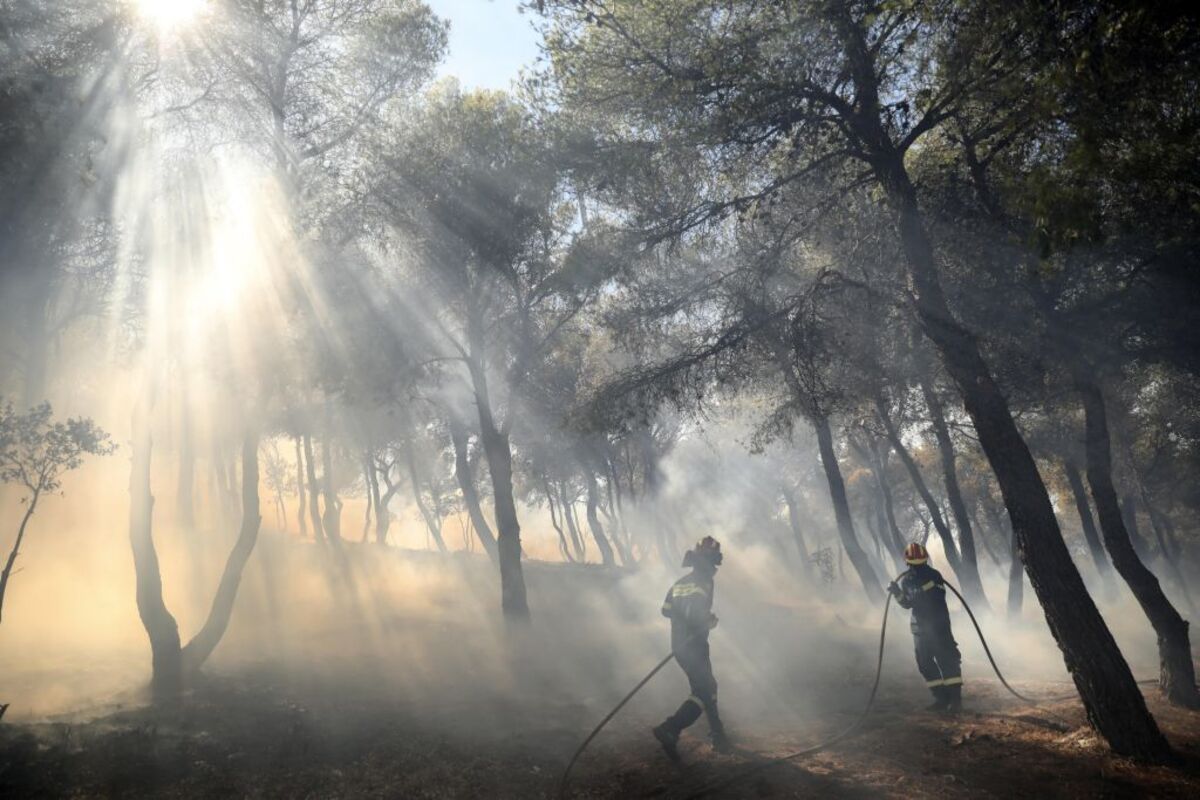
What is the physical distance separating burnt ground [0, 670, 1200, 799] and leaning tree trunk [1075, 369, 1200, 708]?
0.49 meters

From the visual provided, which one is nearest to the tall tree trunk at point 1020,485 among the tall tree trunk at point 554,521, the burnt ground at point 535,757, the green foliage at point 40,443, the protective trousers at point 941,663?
the burnt ground at point 535,757

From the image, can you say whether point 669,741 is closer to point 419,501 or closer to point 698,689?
point 698,689

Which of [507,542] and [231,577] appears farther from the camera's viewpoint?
[507,542]

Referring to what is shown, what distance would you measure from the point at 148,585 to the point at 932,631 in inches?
483

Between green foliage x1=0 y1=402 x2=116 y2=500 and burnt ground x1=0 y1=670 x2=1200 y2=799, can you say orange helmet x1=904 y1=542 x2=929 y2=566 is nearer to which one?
burnt ground x1=0 y1=670 x2=1200 y2=799

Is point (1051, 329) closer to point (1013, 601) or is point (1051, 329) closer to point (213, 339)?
point (1013, 601)

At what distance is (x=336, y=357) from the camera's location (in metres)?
14.5

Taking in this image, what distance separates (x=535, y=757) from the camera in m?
8.85

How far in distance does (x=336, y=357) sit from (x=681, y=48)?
30.9 ft

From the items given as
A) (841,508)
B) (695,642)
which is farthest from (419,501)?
(695,642)

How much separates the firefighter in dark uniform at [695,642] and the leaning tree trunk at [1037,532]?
10.8ft

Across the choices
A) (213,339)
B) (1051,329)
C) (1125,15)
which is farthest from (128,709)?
(1051,329)

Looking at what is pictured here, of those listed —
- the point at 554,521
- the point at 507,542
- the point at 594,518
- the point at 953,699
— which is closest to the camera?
the point at 953,699

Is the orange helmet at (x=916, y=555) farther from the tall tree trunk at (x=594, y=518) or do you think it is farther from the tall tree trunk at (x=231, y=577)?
the tall tree trunk at (x=594, y=518)
